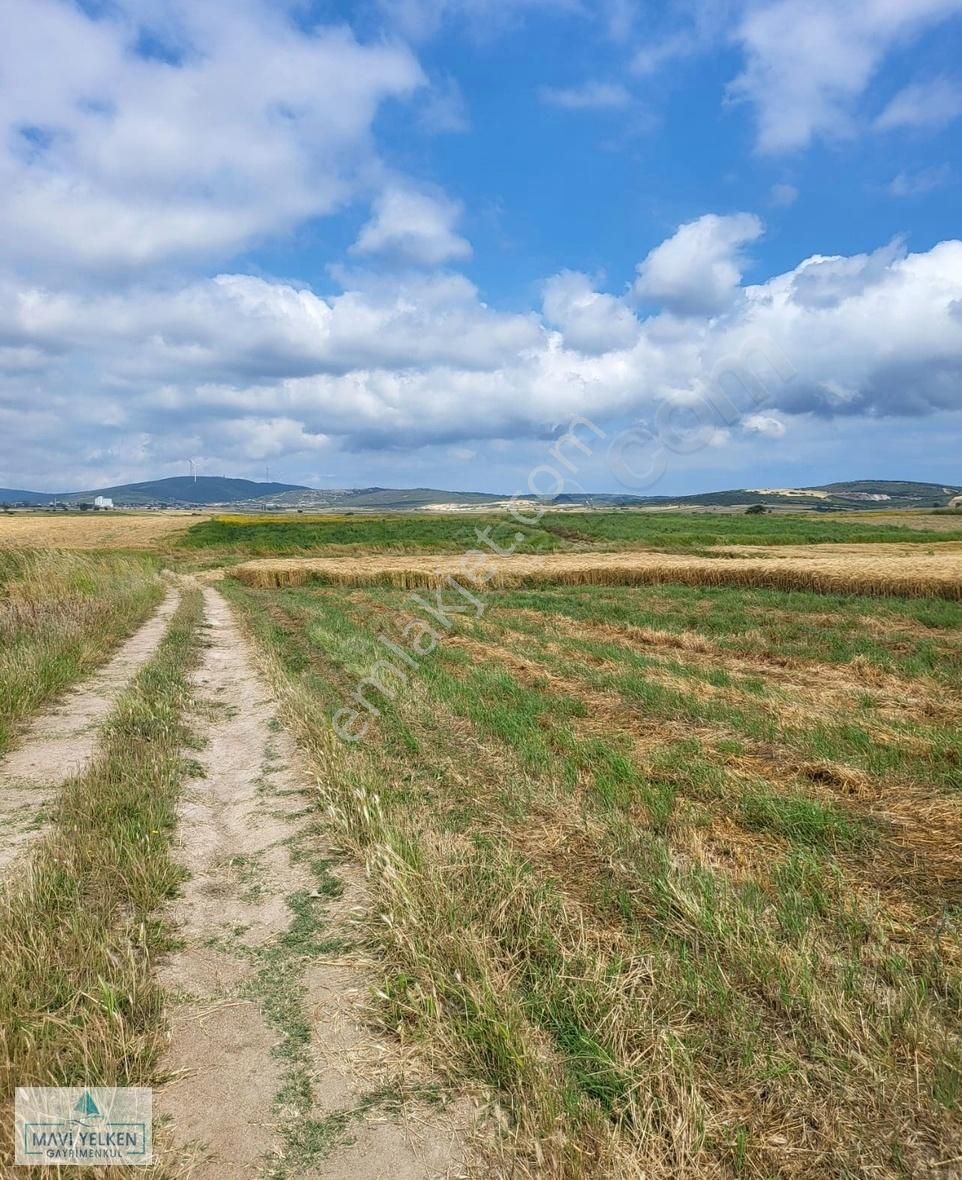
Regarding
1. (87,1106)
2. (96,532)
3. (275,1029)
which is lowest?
(275,1029)

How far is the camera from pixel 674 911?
4.54 metres

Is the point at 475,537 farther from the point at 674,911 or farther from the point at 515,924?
the point at 515,924

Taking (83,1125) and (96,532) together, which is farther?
(96,532)

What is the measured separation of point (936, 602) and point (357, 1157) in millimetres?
25267

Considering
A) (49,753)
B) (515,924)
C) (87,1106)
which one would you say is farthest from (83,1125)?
(49,753)

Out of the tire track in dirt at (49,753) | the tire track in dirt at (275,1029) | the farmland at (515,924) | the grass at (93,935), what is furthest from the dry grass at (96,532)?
the tire track in dirt at (275,1029)

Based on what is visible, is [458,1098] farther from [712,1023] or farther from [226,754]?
[226,754]

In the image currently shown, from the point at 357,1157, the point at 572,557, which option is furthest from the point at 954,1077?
the point at 572,557

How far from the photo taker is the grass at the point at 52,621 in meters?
10.5

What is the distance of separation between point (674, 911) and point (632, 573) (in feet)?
102

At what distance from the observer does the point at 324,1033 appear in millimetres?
3621

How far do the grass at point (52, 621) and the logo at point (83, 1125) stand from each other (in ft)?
21.8

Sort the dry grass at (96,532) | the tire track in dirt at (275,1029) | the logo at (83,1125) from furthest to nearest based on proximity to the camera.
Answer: the dry grass at (96,532), the tire track in dirt at (275,1029), the logo at (83,1125)

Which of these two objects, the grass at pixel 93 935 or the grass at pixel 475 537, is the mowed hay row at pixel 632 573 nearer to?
the grass at pixel 475 537
